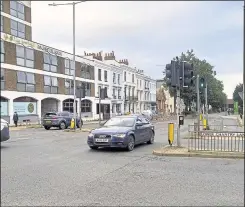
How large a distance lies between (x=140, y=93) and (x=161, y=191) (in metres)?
64.8

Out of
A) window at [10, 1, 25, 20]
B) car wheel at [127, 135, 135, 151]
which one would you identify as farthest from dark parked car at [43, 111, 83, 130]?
window at [10, 1, 25, 20]

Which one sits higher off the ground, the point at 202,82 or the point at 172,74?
the point at 202,82

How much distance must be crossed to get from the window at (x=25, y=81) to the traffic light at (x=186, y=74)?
9.79m

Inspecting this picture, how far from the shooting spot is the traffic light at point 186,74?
12.5m

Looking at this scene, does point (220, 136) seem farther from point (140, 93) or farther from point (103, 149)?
point (140, 93)

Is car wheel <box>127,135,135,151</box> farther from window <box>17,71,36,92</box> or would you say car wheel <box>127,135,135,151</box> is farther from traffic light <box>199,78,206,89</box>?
window <box>17,71,36,92</box>

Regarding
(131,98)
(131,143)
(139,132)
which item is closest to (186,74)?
(139,132)

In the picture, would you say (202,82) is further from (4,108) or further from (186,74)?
(4,108)

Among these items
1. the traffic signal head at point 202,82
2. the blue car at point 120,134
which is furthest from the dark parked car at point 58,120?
the blue car at point 120,134

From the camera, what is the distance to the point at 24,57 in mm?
2926

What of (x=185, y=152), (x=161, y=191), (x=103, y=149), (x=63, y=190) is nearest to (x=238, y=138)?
(x=185, y=152)

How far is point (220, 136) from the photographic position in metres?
12.7

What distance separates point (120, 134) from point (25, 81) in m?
9.02

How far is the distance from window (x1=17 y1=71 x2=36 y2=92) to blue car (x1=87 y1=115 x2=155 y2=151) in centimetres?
873
